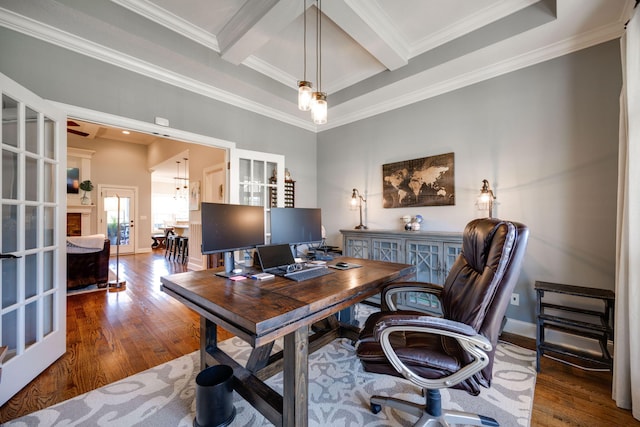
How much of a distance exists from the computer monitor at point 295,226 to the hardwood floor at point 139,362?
4.42 ft

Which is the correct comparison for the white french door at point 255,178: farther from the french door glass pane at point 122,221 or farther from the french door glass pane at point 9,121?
the french door glass pane at point 122,221

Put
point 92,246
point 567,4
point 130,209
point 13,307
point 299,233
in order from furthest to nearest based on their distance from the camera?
1. point 130,209
2. point 92,246
3. point 299,233
4. point 567,4
5. point 13,307

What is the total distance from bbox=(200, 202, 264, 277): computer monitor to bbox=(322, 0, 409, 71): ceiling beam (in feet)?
5.76

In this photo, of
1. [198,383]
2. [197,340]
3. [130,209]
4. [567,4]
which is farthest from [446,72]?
[130,209]

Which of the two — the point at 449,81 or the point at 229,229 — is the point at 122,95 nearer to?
the point at 229,229

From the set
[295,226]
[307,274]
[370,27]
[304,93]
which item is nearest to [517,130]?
[370,27]

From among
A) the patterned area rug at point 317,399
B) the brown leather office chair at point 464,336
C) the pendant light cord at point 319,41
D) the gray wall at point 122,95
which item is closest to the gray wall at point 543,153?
the patterned area rug at point 317,399

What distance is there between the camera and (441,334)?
1.11 metres

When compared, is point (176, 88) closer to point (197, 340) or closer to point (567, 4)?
point (197, 340)

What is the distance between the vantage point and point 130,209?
7.88 m

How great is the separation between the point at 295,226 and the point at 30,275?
206cm

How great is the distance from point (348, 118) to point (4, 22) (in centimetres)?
359

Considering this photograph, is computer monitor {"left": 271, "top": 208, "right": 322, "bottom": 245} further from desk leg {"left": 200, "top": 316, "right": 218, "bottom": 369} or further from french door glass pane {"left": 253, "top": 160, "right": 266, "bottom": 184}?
french door glass pane {"left": 253, "top": 160, "right": 266, "bottom": 184}

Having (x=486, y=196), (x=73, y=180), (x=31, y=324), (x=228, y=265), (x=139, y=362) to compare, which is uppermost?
(x=73, y=180)
